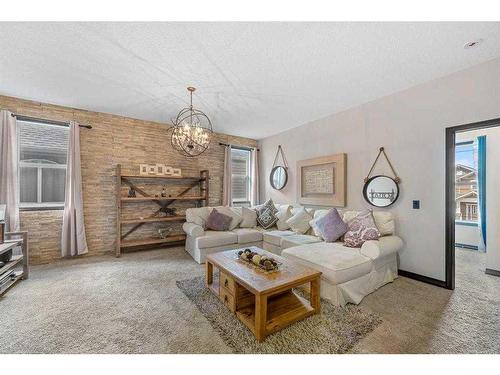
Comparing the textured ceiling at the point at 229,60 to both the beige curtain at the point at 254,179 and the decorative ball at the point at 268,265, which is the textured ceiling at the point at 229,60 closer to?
the decorative ball at the point at 268,265

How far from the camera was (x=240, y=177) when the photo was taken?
5773 mm

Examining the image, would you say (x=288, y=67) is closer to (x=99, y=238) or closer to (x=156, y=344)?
(x=156, y=344)

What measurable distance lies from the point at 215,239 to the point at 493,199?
4205 millimetres

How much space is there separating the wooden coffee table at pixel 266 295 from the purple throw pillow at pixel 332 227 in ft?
3.62

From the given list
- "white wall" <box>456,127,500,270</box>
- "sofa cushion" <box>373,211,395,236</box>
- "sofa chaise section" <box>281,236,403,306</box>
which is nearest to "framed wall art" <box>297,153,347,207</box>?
"sofa cushion" <box>373,211,395,236</box>

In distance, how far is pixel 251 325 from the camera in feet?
5.75

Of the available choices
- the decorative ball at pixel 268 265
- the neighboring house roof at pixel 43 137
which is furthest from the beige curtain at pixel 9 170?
A: the decorative ball at pixel 268 265

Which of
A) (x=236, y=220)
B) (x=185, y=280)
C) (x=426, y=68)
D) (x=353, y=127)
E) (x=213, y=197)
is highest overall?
(x=426, y=68)

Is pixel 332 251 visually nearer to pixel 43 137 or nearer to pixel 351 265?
pixel 351 265

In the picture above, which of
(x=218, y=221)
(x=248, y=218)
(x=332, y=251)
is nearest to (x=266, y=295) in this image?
(x=332, y=251)

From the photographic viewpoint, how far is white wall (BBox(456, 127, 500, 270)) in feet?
9.95
